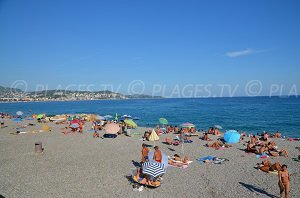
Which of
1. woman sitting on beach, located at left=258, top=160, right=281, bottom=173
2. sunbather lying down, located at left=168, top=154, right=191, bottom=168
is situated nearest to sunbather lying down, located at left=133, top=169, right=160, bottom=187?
sunbather lying down, located at left=168, top=154, right=191, bottom=168

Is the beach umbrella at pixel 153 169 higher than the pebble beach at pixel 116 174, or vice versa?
the beach umbrella at pixel 153 169

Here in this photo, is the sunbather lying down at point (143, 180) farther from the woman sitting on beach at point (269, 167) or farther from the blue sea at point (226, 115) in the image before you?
the blue sea at point (226, 115)

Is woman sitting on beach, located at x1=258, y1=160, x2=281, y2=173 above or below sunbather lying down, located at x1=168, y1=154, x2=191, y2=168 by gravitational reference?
above

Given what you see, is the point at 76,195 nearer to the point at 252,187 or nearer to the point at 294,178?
the point at 252,187

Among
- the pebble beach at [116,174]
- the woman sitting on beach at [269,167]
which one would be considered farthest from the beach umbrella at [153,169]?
the woman sitting on beach at [269,167]

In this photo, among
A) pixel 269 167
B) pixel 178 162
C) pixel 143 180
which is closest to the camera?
pixel 143 180

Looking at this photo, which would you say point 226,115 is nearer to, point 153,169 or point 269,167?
point 269,167

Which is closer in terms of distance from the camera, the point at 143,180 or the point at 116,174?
the point at 143,180

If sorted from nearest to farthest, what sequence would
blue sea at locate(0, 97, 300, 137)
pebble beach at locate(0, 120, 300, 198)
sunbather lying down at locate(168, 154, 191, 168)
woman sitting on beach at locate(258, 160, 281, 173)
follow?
pebble beach at locate(0, 120, 300, 198), woman sitting on beach at locate(258, 160, 281, 173), sunbather lying down at locate(168, 154, 191, 168), blue sea at locate(0, 97, 300, 137)

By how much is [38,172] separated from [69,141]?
937 centimetres

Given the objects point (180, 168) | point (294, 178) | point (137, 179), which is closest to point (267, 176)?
point (294, 178)

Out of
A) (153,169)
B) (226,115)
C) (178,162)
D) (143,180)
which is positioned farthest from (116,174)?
(226,115)

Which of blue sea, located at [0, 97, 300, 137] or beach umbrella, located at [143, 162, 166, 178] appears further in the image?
blue sea, located at [0, 97, 300, 137]

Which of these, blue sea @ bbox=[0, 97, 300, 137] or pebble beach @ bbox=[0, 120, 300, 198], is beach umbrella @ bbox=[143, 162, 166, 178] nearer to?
pebble beach @ bbox=[0, 120, 300, 198]
